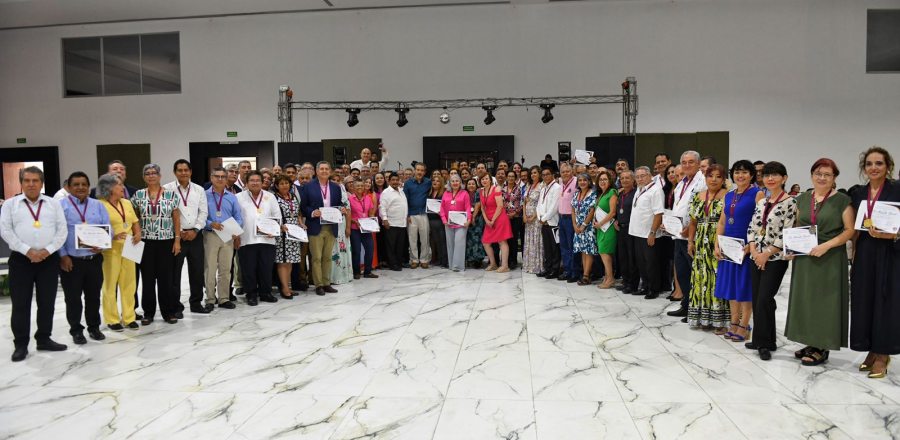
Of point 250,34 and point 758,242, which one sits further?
point 250,34

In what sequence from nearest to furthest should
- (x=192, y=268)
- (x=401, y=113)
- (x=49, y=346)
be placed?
(x=49, y=346)
(x=192, y=268)
(x=401, y=113)

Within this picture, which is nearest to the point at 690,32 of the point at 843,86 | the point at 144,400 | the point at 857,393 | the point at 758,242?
the point at 843,86

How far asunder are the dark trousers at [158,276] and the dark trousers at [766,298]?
15.8 feet

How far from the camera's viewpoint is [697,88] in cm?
1165

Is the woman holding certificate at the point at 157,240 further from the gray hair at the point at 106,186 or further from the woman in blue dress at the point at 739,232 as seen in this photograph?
the woman in blue dress at the point at 739,232

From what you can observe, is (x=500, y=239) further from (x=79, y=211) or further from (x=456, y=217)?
(x=79, y=211)

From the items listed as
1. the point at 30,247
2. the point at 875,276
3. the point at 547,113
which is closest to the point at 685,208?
the point at 875,276

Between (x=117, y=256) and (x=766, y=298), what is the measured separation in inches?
199

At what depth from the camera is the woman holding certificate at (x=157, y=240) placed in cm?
490

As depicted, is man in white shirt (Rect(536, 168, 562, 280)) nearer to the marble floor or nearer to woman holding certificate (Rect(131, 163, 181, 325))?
the marble floor

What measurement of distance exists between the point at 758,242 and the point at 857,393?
1.09 m

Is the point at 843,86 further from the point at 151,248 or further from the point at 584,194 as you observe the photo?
the point at 151,248

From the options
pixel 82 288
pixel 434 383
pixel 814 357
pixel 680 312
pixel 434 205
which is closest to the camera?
pixel 434 383

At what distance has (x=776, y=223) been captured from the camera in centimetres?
376
